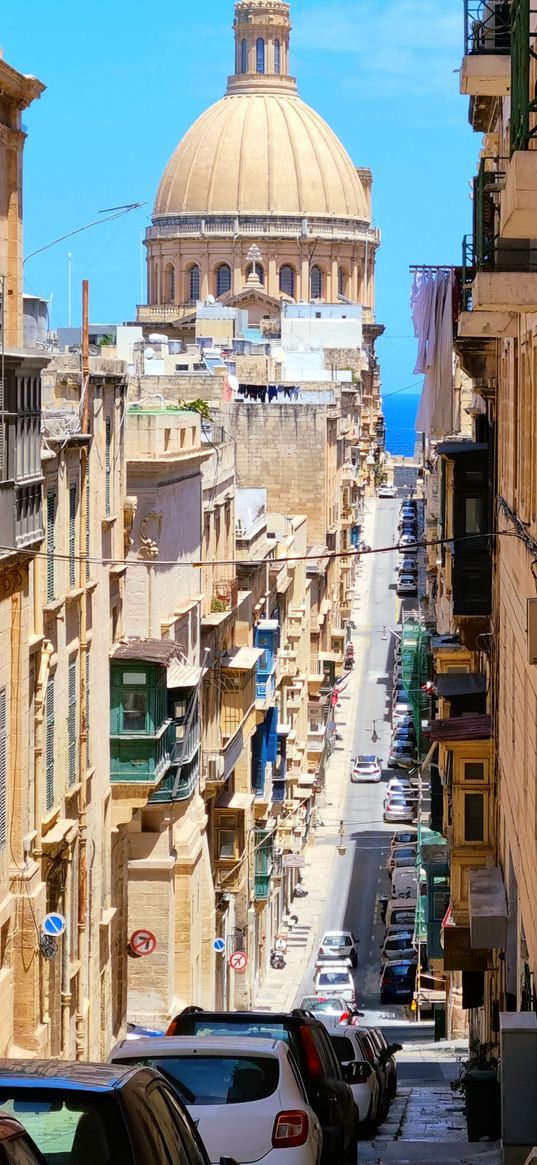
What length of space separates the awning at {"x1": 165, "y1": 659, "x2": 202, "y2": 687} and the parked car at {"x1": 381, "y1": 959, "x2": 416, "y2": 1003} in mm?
16128

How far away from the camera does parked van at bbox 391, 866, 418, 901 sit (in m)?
48.2

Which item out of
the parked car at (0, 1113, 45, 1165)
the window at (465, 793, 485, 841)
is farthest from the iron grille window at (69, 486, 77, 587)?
the parked car at (0, 1113, 45, 1165)

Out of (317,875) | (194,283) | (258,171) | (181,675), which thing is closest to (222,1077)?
(181,675)

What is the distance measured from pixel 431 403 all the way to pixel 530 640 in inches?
385

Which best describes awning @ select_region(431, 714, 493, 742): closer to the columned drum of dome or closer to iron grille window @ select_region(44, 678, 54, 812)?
iron grille window @ select_region(44, 678, 54, 812)

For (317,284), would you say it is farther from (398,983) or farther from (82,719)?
(82,719)

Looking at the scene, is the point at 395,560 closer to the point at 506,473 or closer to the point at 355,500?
the point at 355,500

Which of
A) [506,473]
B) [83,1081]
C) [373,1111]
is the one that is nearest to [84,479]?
[506,473]

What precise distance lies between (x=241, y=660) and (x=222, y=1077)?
2641 centimetres

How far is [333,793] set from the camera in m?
61.8

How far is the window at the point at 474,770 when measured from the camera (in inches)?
897

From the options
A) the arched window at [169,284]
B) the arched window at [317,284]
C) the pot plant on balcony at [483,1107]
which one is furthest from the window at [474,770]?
the arched window at [169,284]

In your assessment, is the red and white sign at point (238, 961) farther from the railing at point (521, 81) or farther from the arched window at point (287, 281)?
the arched window at point (287, 281)

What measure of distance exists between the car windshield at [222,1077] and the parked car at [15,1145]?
14.3ft
